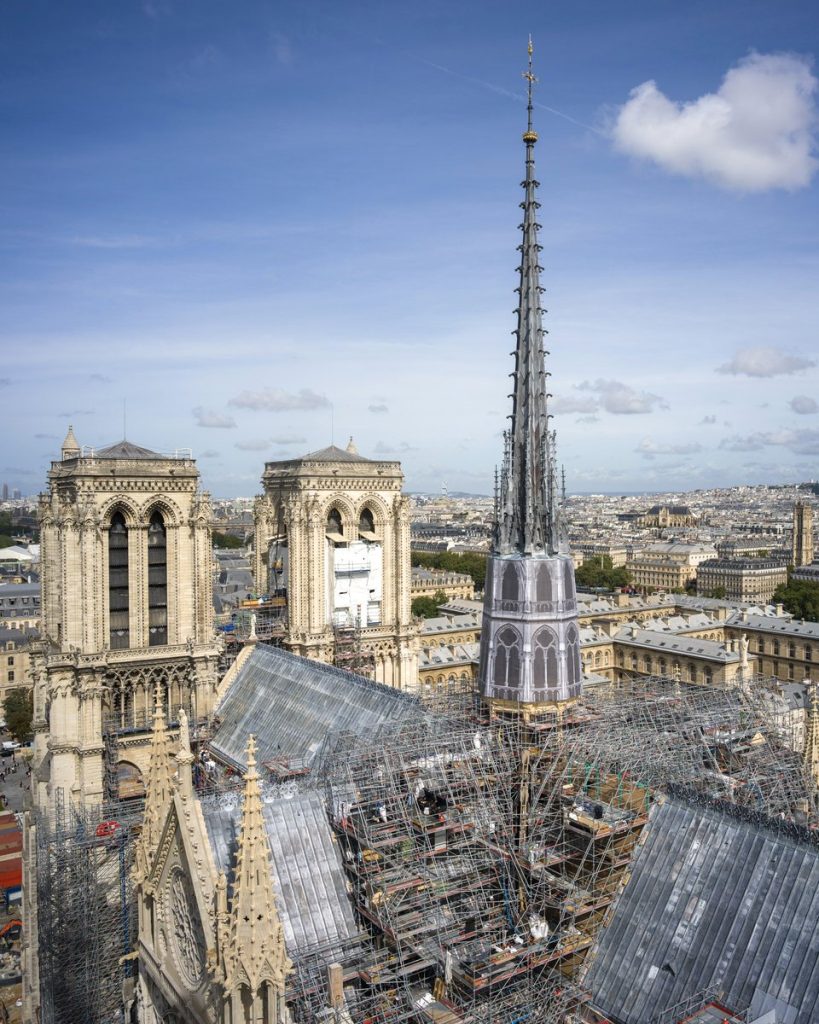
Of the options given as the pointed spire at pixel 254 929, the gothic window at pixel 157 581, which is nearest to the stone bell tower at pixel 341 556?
the gothic window at pixel 157 581

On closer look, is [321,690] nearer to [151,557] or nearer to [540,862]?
[151,557]

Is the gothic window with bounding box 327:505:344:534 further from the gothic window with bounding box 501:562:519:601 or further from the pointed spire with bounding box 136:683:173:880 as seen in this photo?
the pointed spire with bounding box 136:683:173:880

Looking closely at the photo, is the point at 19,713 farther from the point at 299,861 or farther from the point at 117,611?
the point at 299,861

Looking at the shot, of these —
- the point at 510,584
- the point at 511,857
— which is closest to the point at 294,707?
the point at 510,584

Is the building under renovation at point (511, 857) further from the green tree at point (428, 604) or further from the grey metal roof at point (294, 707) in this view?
the green tree at point (428, 604)

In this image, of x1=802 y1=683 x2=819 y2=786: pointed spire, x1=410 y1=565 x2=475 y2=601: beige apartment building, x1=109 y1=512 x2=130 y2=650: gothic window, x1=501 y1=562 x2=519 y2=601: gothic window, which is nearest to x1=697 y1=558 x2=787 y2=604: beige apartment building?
x1=410 y1=565 x2=475 y2=601: beige apartment building

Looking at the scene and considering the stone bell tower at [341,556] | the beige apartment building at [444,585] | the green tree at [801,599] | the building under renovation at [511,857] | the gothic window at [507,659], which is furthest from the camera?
the beige apartment building at [444,585]
